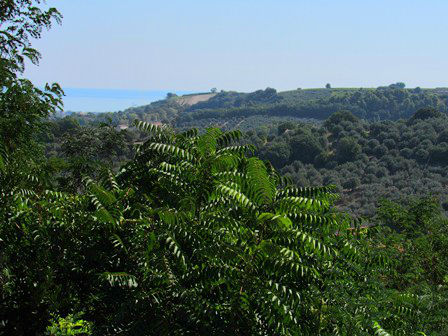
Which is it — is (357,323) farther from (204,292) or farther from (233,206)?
(233,206)

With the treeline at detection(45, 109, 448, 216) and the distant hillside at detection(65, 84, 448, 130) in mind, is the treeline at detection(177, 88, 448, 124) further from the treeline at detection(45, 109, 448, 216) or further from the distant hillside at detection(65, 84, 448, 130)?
the treeline at detection(45, 109, 448, 216)

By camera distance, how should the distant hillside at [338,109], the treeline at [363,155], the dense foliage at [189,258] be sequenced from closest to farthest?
1. the dense foliage at [189,258]
2. the treeline at [363,155]
3. the distant hillside at [338,109]

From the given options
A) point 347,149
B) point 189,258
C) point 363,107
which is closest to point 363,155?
point 347,149

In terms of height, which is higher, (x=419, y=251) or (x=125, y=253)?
(x=125, y=253)

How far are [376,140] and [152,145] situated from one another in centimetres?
5688

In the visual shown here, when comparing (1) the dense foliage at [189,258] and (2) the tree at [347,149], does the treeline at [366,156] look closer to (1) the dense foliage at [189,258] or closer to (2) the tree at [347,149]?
(2) the tree at [347,149]

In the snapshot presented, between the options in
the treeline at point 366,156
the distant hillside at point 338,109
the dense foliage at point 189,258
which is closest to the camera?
the dense foliage at point 189,258

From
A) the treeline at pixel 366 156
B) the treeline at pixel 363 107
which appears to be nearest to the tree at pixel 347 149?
the treeline at pixel 366 156

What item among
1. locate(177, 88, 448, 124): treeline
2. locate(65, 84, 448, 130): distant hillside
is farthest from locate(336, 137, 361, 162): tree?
Answer: locate(177, 88, 448, 124): treeline

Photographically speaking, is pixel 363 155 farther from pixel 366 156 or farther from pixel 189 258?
pixel 189 258

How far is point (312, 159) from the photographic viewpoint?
194ft

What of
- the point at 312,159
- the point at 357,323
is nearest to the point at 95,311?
the point at 357,323

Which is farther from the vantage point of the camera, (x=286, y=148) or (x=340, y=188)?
(x=286, y=148)

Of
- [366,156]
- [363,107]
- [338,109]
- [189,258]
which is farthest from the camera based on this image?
[363,107]
